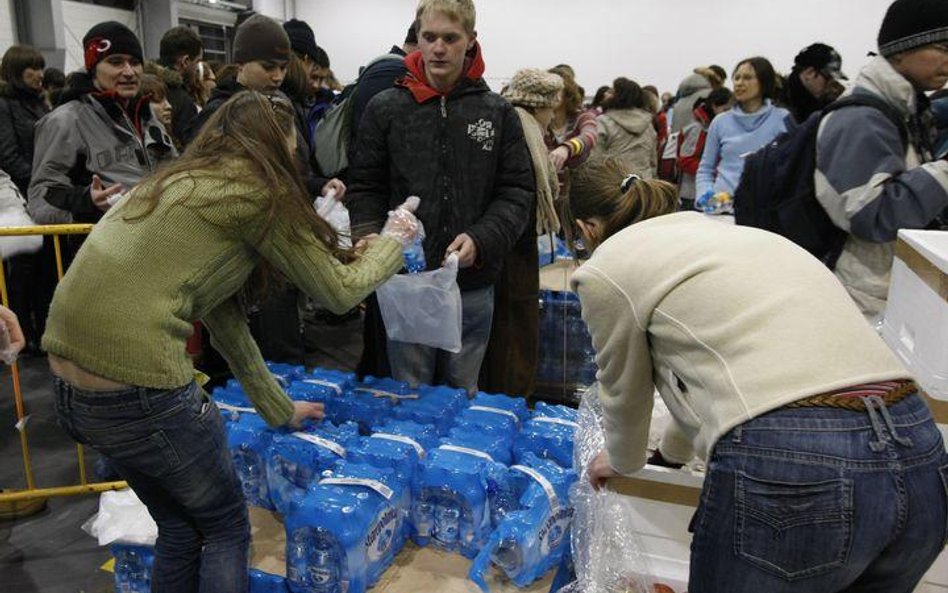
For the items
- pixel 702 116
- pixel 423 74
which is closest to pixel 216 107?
pixel 423 74

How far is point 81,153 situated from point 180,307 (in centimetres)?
160

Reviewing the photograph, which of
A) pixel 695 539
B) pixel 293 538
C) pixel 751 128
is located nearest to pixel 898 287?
pixel 695 539

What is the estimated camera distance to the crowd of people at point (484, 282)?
1.04 metres

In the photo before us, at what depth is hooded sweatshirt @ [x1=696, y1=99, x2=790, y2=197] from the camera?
3910 millimetres

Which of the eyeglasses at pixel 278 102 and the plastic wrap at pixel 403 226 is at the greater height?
the eyeglasses at pixel 278 102

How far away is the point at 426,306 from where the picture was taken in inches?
90.4

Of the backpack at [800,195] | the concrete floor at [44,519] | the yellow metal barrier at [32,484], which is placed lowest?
the concrete floor at [44,519]

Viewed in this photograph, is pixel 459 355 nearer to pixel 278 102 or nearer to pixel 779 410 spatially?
pixel 278 102

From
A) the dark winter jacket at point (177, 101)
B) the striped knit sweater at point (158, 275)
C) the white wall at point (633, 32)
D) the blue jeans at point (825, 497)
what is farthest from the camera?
the white wall at point (633, 32)

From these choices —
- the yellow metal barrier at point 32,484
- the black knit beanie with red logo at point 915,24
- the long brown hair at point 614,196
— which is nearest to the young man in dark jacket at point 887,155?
the black knit beanie with red logo at point 915,24

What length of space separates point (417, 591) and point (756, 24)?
1183 centimetres

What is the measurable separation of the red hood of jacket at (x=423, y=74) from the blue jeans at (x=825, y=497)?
1.61 meters

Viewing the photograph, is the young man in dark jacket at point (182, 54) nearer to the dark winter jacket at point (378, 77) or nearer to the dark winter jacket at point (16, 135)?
the dark winter jacket at point (16, 135)

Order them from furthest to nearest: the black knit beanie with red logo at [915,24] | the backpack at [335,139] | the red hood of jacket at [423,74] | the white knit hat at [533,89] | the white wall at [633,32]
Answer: the white wall at [633,32]
the white knit hat at [533,89]
the backpack at [335,139]
the red hood of jacket at [423,74]
the black knit beanie with red logo at [915,24]
